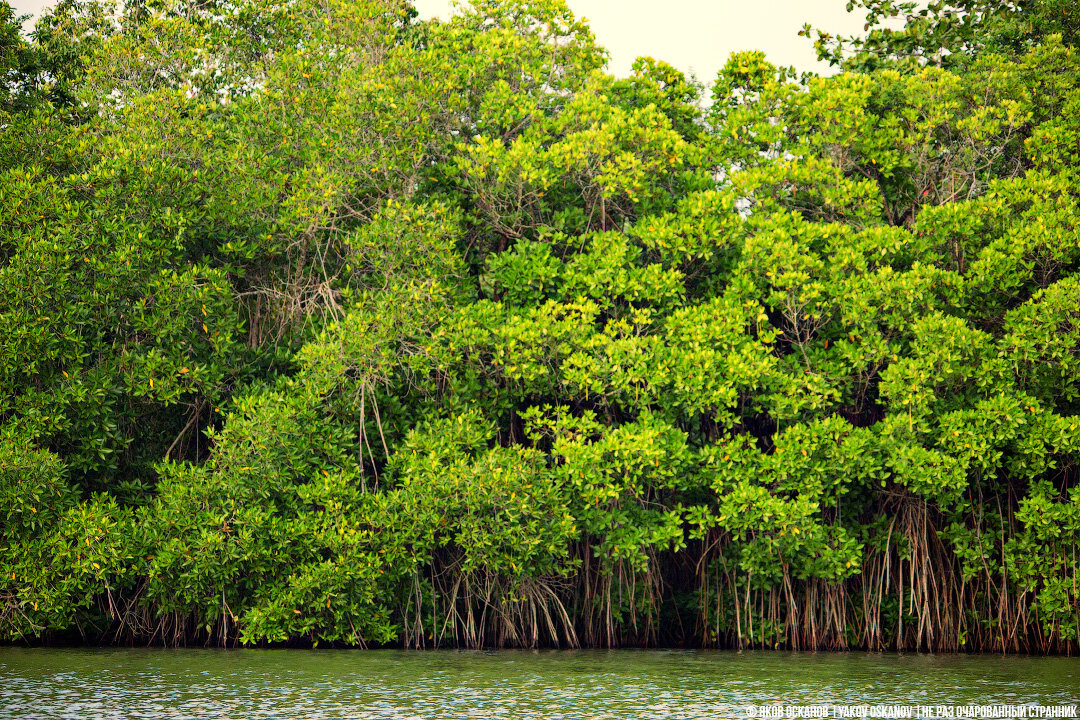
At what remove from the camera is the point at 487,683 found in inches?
346

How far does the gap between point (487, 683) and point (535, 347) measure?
4.01 metres

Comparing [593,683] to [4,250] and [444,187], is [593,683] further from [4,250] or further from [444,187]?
[4,250]

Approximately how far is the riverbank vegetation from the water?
945 mm

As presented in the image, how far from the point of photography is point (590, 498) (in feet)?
37.2

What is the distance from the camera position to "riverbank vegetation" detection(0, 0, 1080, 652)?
36.9 feet

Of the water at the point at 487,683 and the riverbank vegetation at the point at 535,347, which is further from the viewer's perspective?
the riverbank vegetation at the point at 535,347

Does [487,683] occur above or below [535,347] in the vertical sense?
below

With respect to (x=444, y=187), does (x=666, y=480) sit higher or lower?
lower

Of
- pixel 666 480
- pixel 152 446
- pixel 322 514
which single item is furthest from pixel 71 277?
pixel 666 480

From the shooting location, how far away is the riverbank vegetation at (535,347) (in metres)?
11.3

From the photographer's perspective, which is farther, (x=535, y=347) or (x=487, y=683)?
(x=535, y=347)

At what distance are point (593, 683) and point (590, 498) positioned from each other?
272cm

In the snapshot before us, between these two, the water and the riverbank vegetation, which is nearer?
the water

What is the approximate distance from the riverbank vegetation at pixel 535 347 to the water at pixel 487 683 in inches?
37.2
